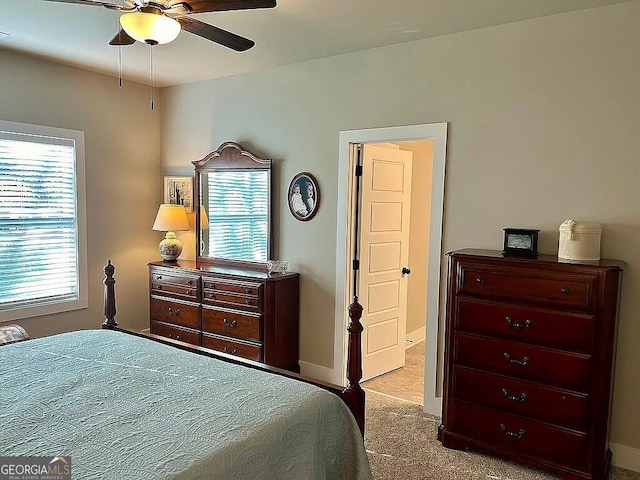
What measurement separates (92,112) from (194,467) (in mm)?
3935

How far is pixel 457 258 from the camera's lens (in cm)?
289

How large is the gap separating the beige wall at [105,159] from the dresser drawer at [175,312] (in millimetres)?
511

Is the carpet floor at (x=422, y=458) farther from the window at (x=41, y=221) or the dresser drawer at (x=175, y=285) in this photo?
the window at (x=41, y=221)

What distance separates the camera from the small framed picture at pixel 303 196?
3959mm

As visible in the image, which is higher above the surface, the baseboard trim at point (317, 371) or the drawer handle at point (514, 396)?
the drawer handle at point (514, 396)

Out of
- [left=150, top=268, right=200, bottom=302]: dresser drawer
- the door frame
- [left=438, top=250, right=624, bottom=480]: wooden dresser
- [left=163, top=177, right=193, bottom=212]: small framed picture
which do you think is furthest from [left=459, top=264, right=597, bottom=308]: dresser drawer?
[left=163, top=177, right=193, bottom=212]: small framed picture

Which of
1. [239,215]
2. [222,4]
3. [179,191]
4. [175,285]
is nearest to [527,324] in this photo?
[222,4]

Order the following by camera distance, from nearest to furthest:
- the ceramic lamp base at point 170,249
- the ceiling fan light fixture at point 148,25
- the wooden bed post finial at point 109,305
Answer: the ceiling fan light fixture at point 148,25
the wooden bed post finial at point 109,305
the ceramic lamp base at point 170,249

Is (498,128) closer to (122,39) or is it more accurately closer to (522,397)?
(522,397)

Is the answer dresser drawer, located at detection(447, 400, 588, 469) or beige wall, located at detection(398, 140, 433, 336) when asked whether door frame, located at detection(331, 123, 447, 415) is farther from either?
beige wall, located at detection(398, 140, 433, 336)

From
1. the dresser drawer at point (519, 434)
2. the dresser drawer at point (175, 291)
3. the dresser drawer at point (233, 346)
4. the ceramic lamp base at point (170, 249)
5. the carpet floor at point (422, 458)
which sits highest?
the ceramic lamp base at point (170, 249)

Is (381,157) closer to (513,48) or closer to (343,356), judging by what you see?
(513,48)

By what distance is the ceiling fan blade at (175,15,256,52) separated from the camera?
2.26 m

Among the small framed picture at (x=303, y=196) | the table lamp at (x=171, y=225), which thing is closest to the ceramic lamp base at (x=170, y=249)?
the table lamp at (x=171, y=225)
